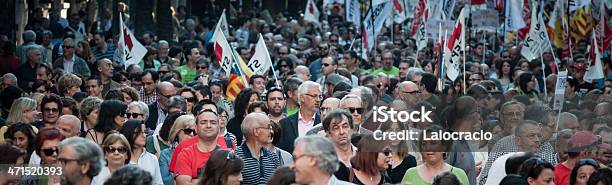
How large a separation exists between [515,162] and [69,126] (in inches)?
146

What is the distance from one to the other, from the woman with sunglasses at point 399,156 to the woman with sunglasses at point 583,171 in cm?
123

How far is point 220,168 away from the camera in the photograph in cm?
1073

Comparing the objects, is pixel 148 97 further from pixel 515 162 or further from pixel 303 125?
pixel 515 162

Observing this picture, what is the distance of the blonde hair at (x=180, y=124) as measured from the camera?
1376cm

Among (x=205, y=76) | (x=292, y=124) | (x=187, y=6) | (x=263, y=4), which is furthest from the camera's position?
(x=263, y=4)

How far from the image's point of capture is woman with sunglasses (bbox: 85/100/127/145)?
1366 centimetres

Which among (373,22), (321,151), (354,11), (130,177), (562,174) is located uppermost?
(321,151)

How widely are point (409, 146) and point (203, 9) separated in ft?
128

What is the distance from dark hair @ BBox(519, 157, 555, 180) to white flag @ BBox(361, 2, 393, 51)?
55.8 ft

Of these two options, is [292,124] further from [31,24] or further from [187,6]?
[187,6]

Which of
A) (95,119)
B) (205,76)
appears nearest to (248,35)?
(205,76)

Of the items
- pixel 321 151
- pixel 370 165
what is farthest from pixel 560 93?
pixel 321 151

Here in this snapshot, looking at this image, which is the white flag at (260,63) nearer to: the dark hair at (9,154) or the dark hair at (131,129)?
the dark hair at (131,129)

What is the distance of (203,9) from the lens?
51312 millimetres
